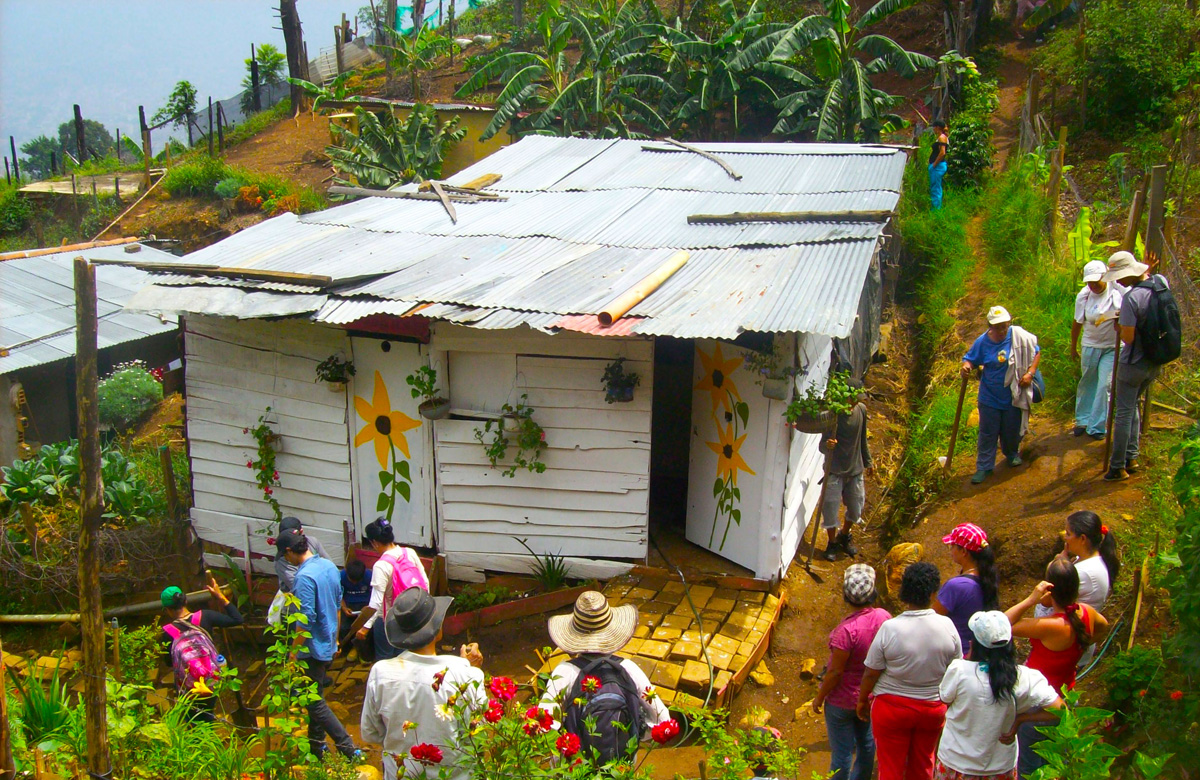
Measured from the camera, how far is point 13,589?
8.86 m

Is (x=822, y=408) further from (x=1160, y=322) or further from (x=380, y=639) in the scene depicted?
(x=380, y=639)

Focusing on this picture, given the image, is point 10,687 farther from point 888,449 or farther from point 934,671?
point 888,449

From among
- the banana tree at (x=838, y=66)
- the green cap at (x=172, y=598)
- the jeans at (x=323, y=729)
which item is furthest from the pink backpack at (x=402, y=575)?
the banana tree at (x=838, y=66)

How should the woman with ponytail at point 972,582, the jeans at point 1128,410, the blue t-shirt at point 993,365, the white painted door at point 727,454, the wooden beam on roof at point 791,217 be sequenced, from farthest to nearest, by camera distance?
the wooden beam on roof at point 791,217, the blue t-shirt at point 993,365, the white painted door at point 727,454, the jeans at point 1128,410, the woman with ponytail at point 972,582

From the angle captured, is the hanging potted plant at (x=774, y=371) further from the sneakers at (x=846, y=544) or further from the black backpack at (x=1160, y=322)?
the black backpack at (x=1160, y=322)

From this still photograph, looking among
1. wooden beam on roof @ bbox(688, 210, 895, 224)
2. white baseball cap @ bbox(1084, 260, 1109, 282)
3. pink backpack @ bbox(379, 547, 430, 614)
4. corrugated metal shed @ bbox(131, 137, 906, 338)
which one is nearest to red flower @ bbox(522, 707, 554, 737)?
pink backpack @ bbox(379, 547, 430, 614)

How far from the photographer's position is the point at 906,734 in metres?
4.27

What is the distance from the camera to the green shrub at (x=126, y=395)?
1332 centimetres

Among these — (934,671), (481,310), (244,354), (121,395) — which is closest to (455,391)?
(481,310)

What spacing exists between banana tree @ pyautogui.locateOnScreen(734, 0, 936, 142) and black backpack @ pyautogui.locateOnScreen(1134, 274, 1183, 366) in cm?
Answer: 902

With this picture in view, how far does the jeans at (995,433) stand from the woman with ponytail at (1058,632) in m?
3.44

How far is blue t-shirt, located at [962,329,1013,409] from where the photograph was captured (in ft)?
23.8

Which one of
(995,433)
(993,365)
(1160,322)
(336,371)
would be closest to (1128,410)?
(1160,322)

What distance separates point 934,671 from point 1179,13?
48.6 feet
